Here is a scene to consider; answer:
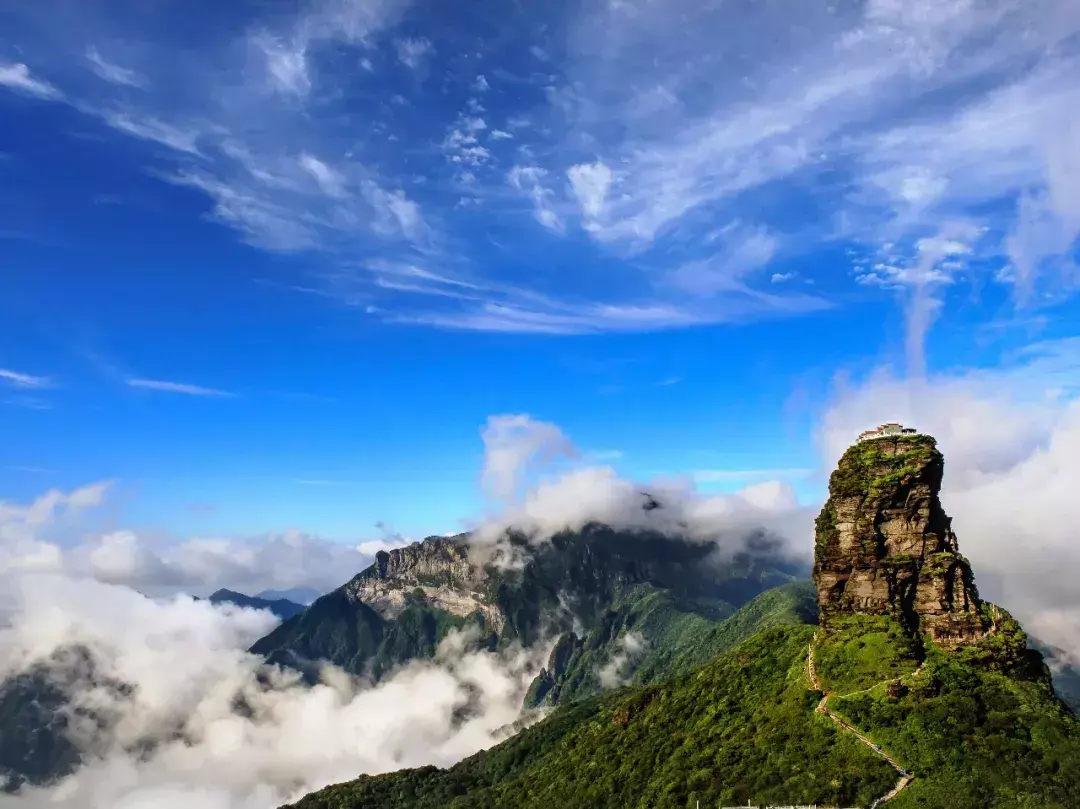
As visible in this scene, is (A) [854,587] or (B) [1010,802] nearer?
(B) [1010,802]

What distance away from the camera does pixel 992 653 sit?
371 ft

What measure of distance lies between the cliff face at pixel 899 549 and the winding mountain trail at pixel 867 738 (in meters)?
11.1

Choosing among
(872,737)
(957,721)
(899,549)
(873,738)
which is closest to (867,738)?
(872,737)

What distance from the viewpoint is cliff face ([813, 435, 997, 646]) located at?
120375mm

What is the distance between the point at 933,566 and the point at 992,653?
15.8m

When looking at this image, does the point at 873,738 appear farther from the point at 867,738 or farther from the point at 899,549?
the point at 899,549

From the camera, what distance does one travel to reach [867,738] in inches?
4122

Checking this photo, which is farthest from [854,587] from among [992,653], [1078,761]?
[1078,761]

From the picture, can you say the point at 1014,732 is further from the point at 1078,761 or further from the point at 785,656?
the point at 785,656

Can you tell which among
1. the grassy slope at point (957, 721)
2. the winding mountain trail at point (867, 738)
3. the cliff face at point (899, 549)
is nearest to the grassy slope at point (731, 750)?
the winding mountain trail at point (867, 738)

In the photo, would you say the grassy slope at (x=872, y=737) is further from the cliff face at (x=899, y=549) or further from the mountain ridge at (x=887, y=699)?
the cliff face at (x=899, y=549)

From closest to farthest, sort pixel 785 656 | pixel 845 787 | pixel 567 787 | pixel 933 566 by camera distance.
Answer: pixel 845 787
pixel 933 566
pixel 785 656
pixel 567 787

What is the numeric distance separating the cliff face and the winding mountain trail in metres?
11.1

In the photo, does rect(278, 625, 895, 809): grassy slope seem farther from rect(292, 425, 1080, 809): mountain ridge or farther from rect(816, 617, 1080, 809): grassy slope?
rect(816, 617, 1080, 809): grassy slope
